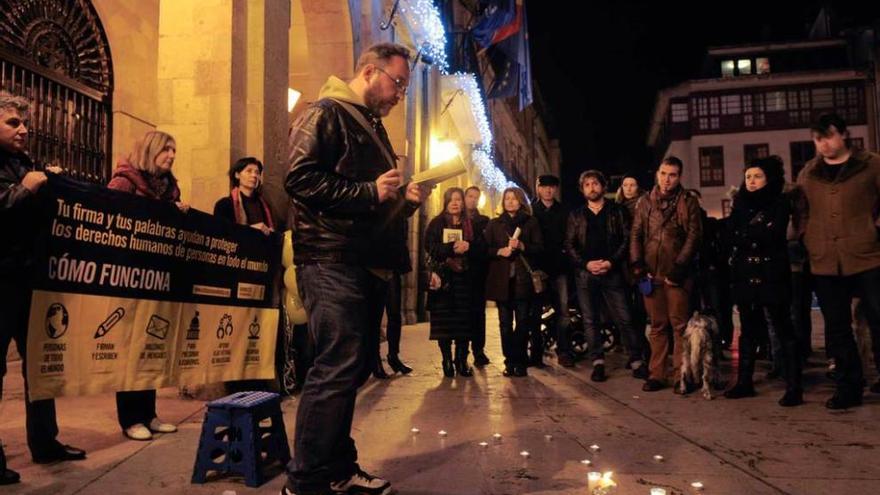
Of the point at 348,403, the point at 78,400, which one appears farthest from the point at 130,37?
the point at 348,403

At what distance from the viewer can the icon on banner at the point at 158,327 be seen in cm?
418

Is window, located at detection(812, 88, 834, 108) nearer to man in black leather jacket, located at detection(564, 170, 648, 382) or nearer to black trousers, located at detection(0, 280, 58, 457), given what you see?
man in black leather jacket, located at detection(564, 170, 648, 382)

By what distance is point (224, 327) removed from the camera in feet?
15.9

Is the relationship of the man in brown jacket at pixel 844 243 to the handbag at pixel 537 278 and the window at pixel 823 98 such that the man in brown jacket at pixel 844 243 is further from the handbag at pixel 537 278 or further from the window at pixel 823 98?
the window at pixel 823 98

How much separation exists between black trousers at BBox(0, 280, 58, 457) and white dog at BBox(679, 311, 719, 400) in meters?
4.81

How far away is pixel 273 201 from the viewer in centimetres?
631

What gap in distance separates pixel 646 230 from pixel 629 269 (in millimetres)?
755

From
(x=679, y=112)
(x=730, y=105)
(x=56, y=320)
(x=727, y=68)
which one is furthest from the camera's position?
(x=679, y=112)

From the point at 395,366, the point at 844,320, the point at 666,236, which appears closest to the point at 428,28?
the point at 395,366

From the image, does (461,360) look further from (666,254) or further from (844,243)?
(844,243)

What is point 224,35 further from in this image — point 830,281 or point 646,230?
point 830,281

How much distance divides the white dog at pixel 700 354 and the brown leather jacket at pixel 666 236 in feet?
1.41

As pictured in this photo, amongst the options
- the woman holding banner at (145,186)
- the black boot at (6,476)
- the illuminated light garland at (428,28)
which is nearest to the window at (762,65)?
the illuminated light garland at (428,28)

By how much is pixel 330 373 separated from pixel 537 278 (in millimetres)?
4467
